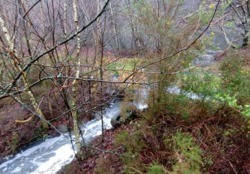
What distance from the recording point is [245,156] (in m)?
5.45

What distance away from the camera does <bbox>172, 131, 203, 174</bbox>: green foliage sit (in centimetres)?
481

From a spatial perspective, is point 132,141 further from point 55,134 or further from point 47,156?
point 55,134

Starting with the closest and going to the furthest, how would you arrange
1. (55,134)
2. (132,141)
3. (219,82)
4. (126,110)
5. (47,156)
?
(219,82) → (132,141) → (126,110) → (47,156) → (55,134)

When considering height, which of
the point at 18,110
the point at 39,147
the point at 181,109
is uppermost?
the point at 181,109

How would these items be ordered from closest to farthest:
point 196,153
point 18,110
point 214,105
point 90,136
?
1. point 196,153
2. point 214,105
3. point 90,136
4. point 18,110

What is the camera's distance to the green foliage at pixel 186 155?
15.8 feet

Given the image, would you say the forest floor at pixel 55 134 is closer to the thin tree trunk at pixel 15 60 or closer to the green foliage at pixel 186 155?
the thin tree trunk at pixel 15 60

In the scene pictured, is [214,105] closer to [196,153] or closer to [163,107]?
[163,107]

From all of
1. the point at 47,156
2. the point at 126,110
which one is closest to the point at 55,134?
the point at 47,156

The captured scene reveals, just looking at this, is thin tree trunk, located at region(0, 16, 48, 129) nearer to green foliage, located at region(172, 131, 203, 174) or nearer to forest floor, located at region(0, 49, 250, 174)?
forest floor, located at region(0, 49, 250, 174)

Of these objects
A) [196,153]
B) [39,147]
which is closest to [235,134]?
[196,153]

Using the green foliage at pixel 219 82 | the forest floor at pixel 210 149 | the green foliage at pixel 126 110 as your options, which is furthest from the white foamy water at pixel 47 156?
the green foliage at pixel 219 82

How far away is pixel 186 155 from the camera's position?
5230 mm

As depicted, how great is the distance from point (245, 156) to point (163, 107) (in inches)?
88.7
